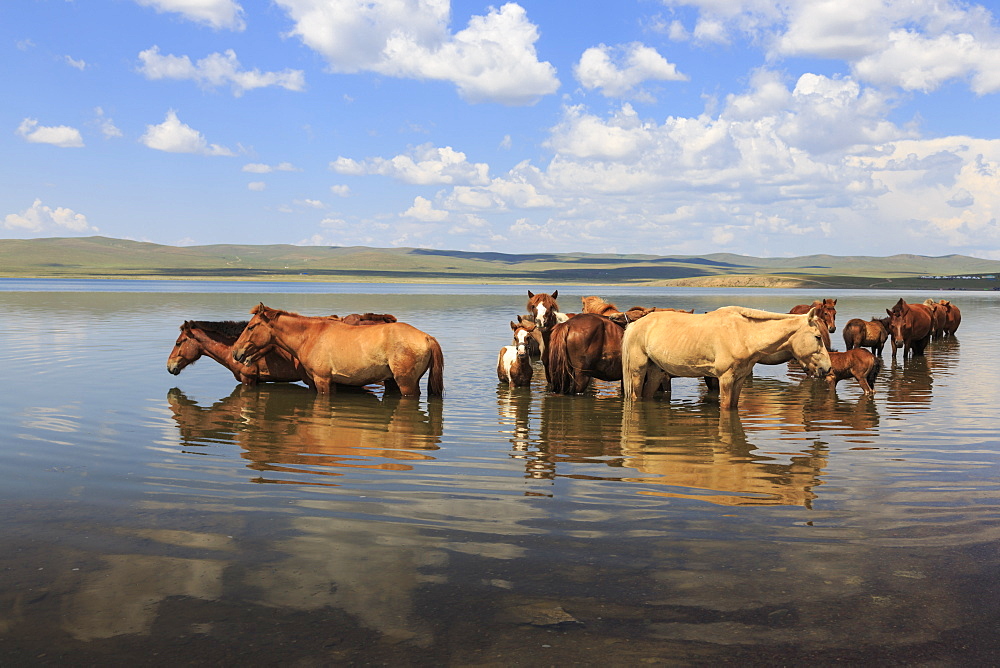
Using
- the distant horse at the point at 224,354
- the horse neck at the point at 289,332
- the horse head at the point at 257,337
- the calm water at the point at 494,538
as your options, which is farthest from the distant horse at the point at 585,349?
the horse head at the point at 257,337

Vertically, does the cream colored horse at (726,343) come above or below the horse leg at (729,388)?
above

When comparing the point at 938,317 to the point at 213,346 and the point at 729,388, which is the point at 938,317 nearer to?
the point at 729,388

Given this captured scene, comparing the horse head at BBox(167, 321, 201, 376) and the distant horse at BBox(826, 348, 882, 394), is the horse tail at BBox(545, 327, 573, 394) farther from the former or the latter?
the horse head at BBox(167, 321, 201, 376)

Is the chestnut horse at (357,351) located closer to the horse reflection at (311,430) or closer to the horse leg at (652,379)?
the horse reflection at (311,430)

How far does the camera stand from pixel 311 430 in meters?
11.6

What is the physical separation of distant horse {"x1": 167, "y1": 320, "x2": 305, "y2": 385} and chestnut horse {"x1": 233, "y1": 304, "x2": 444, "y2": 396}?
1.66 metres

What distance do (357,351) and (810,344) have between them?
7708mm

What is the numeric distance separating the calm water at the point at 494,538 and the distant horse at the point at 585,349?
2.91m

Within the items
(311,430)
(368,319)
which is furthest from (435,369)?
(311,430)

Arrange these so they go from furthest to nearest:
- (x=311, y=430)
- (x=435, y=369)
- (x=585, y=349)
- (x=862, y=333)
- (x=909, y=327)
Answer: (x=909, y=327) → (x=862, y=333) → (x=585, y=349) → (x=435, y=369) → (x=311, y=430)

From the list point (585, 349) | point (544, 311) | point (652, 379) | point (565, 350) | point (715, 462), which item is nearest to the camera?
point (715, 462)

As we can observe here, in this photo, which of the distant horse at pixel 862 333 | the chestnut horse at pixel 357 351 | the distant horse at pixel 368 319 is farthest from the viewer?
the distant horse at pixel 862 333

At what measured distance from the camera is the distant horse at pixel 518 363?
16984mm

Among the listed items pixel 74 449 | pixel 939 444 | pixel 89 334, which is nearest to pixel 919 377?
pixel 939 444
